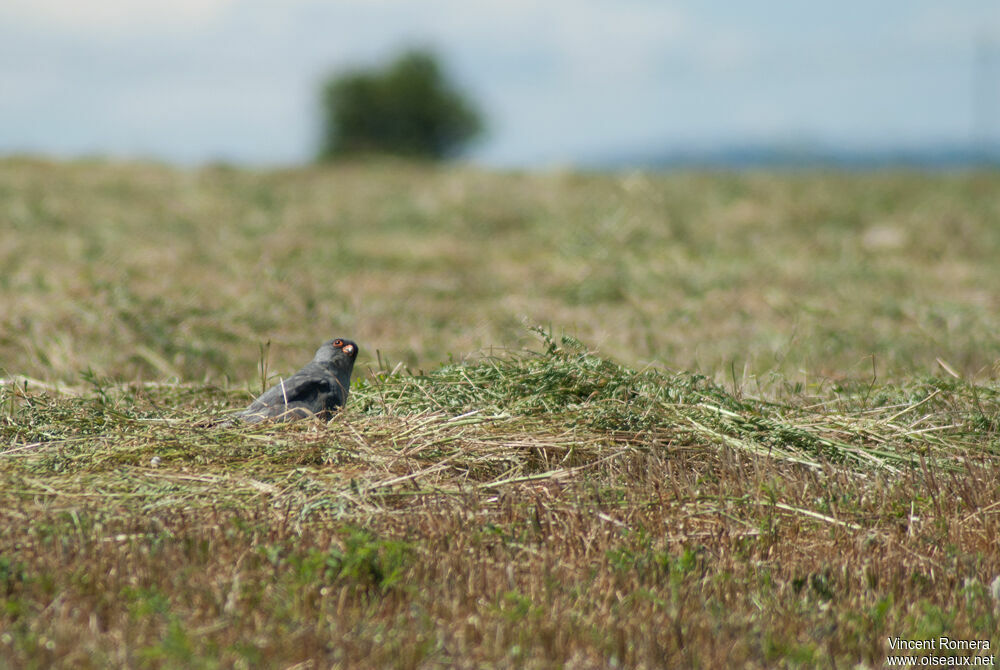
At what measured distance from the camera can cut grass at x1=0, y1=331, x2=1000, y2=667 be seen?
325cm

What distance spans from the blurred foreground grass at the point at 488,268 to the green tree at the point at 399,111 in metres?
48.6

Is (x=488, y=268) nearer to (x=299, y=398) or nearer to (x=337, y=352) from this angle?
(x=337, y=352)

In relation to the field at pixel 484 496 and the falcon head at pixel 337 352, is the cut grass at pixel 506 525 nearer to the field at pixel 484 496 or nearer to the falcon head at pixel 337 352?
the field at pixel 484 496

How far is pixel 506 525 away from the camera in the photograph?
4.12m

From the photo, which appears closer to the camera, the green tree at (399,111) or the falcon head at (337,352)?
the falcon head at (337,352)

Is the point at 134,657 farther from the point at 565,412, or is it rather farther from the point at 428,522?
the point at 565,412

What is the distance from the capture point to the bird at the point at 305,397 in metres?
5.02

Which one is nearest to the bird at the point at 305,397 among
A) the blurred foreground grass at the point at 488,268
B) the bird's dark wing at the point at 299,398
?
the bird's dark wing at the point at 299,398

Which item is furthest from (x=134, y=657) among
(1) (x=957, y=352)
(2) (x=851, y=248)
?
(2) (x=851, y=248)

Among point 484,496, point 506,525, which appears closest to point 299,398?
point 484,496

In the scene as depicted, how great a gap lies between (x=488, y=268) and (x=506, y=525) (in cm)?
972

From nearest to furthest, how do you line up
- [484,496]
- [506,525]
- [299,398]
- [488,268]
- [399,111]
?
[506,525]
[484,496]
[299,398]
[488,268]
[399,111]

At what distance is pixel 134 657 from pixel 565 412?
268 centimetres

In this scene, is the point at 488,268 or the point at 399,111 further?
the point at 399,111
